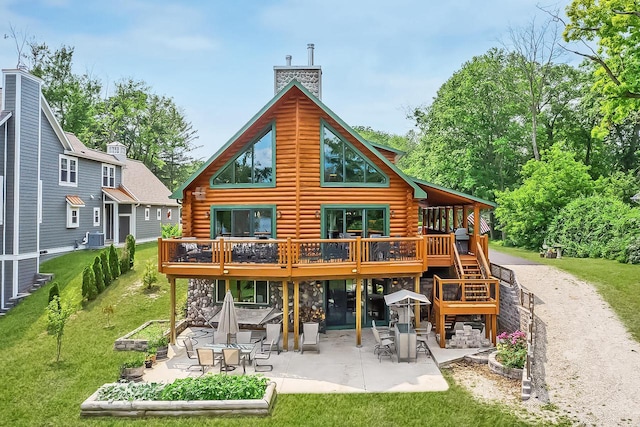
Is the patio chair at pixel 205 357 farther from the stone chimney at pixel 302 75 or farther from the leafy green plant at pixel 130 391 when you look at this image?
the stone chimney at pixel 302 75

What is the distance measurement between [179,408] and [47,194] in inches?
716

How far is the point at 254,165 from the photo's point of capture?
605 inches

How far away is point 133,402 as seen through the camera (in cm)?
911

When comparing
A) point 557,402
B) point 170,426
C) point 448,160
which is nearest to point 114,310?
point 170,426

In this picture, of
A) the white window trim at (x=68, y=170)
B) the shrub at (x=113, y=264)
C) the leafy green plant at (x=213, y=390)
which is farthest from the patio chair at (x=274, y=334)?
the white window trim at (x=68, y=170)

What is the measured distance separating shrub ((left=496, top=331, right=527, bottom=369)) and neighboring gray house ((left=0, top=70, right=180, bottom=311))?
20.2 m

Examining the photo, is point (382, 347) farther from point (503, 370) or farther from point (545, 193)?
point (545, 193)

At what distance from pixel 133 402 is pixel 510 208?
2867cm

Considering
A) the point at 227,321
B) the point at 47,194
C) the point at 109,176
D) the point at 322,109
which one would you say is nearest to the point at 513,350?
the point at 227,321

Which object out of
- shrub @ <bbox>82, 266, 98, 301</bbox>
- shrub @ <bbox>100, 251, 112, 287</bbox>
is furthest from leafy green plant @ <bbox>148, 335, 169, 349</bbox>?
shrub @ <bbox>100, 251, 112, 287</bbox>

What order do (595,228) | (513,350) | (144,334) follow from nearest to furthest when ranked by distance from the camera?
(513,350) < (144,334) < (595,228)

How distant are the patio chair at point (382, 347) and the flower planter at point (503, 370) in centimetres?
282

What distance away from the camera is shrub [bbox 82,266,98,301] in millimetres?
17594

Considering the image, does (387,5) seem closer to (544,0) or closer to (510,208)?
(544,0)
